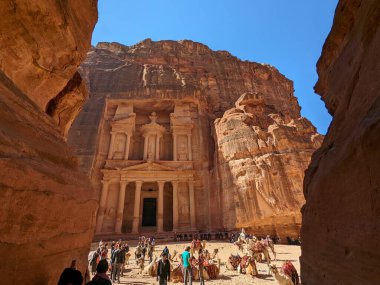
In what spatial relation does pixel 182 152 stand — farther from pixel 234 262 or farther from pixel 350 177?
pixel 350 177

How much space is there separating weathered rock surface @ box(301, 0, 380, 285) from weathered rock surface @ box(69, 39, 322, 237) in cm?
1499

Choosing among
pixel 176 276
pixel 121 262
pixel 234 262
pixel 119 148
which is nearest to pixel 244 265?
pixel 234 262

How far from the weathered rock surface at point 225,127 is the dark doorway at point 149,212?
4666 mm

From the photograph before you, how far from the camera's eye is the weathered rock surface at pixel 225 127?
58.9ft

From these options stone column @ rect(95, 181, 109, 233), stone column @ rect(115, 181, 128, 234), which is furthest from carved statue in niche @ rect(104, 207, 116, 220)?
stone column @ rect(115, 181, 128, 234)

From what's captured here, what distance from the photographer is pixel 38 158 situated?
8.27 feet

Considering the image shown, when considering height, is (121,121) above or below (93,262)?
above

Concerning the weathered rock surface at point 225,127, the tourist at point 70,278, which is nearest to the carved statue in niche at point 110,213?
the weathered rock surface at point 225,127

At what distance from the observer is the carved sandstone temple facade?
71.6ft

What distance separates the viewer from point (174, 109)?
28453 millimetres

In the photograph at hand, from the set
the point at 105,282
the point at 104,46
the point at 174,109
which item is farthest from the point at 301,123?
the point at 104,46

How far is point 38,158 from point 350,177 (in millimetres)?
2927

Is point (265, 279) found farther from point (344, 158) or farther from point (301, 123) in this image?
point (301, 123)

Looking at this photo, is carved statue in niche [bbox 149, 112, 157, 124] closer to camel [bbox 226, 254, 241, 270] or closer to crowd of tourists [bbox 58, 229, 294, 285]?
crowd of tourists [bbox 58, 229, 294, 285]
